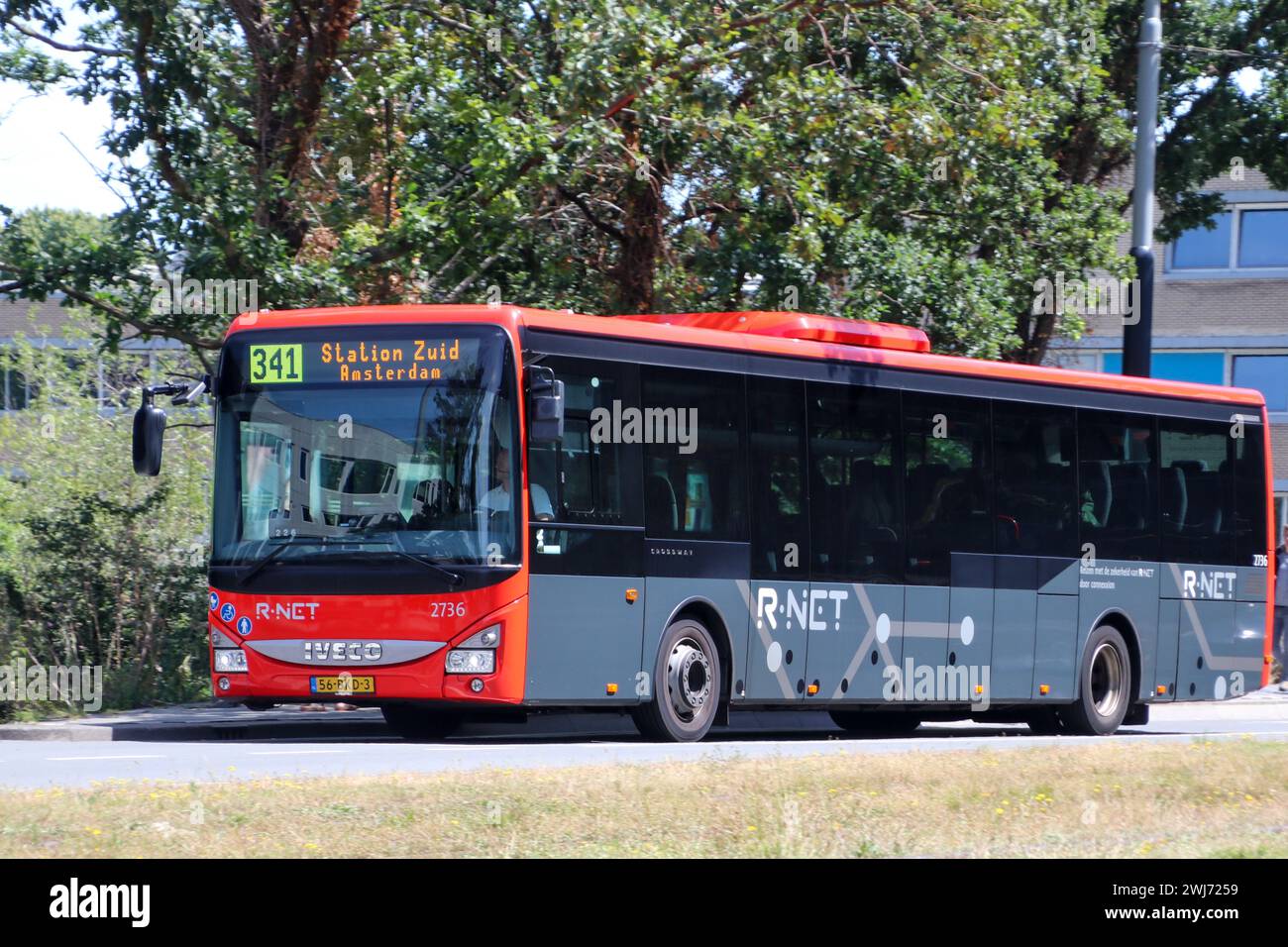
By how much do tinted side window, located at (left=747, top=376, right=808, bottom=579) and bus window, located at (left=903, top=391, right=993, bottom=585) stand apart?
4.62 feet

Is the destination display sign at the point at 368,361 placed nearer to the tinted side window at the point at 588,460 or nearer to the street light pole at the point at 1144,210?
the tinted side window at the point at 588,460

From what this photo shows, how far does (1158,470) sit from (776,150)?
504cm

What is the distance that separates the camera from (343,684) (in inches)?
549

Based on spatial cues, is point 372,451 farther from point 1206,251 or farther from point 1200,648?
point 1206,251

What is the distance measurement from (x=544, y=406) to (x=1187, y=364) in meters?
34.5

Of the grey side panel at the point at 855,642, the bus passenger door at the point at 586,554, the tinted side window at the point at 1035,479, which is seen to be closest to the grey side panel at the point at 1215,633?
the tinted side window at the point at 1035,479

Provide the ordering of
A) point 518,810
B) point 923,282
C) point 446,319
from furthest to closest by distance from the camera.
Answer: point 923,282
point 446,319
point 518,810

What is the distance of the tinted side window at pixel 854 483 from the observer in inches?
637

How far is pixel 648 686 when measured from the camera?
48.1 feet

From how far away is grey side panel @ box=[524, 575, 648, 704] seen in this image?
13.9 meters

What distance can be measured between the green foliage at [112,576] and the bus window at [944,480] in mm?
7587

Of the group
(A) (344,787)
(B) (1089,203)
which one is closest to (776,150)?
(B) (1089,203)

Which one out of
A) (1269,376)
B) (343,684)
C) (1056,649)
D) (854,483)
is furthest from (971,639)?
(1269,376)
